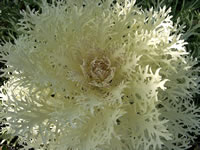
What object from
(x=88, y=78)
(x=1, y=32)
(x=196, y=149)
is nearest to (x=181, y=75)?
(x=88, y=78)

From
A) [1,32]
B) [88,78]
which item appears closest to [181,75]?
[88,78]

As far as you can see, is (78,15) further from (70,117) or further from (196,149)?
(196,149)

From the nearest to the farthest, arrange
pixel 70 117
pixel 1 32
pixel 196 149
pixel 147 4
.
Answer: pixel 70 117 < pixel 196 149 < pixel 147 4 < pixel 1 32

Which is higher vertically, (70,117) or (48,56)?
(48,56)

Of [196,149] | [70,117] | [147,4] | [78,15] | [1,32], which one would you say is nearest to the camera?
[70,117]

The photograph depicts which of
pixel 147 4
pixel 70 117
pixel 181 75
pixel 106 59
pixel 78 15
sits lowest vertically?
A: pixel 70 117

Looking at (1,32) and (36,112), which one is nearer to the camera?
(36,112)

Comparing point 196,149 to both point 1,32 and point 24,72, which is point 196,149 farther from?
point 1,32
